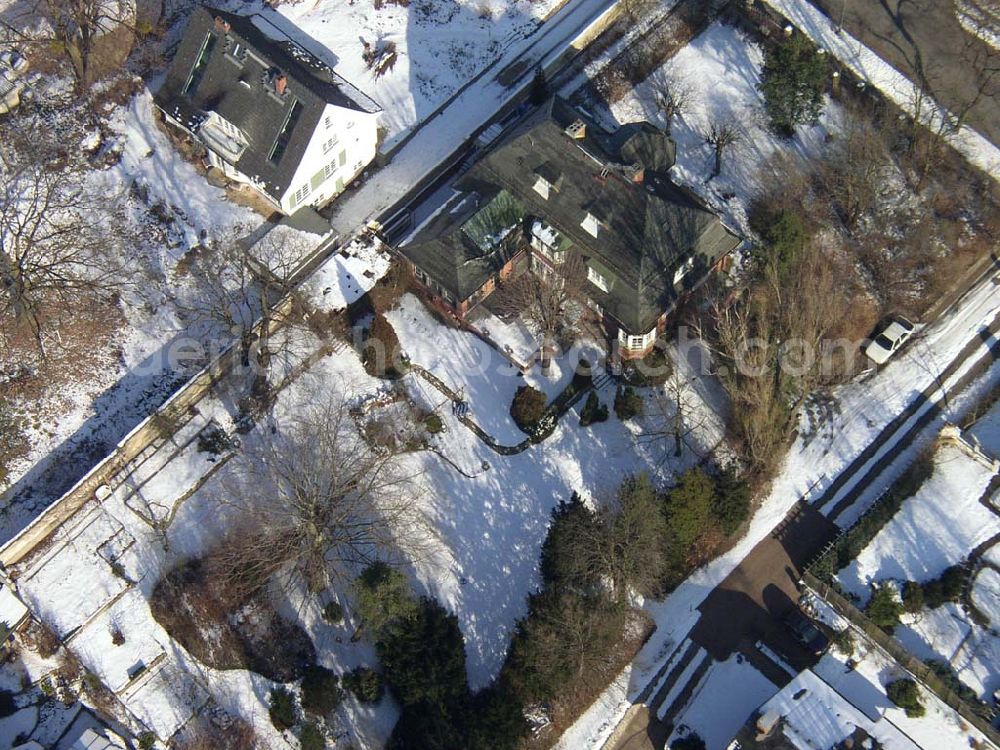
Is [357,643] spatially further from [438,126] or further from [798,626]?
[438,126]

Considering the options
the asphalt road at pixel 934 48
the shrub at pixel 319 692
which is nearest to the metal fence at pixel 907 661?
the shrub at pixel 319 692

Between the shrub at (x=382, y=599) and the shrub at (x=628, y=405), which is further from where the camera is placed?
the shrub at (x=628, y=405)

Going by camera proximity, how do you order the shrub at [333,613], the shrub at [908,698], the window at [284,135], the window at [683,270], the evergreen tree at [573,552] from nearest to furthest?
the shrub at [908,698]
the evergreen tree at [573,552]
the shrub at [333,613]
the window at [683,270]
the window at [284,135]

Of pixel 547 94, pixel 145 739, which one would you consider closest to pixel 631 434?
pixel 547 94

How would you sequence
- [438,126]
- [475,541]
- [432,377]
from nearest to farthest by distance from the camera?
[475,541] < [432,377] < [438,126]

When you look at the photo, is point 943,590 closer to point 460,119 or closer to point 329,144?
point 460,119

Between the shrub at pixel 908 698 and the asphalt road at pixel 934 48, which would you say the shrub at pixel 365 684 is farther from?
the asphalt road at pixel 934 48
